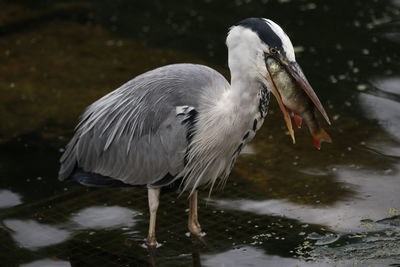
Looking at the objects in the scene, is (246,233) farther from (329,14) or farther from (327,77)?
(329,14)

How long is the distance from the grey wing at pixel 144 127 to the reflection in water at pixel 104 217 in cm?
39

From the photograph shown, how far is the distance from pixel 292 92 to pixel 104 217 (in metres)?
2.04

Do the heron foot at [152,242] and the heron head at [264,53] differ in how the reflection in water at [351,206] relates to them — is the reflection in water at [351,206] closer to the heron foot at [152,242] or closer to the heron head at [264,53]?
the heron foot at [152,242]

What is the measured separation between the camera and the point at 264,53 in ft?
16.2

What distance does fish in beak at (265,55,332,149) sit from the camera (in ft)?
16.0

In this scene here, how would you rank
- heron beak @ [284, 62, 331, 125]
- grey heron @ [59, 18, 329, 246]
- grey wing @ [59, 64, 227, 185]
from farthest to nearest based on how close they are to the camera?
grey wing @ [59, 64, 227, 185]
grey heron @ [59, 18, 329, 246]
heron beak @ [284, 62, 331, 125]

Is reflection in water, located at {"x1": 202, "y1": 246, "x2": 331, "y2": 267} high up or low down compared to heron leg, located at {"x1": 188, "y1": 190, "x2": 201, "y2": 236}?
down

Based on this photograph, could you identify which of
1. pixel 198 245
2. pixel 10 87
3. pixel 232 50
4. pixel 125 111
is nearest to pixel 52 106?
pixel 10 87

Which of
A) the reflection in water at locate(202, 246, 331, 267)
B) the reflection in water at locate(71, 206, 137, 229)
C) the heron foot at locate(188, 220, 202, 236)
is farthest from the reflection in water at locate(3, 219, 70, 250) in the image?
the reflection in water at locate(202, 246, 331, 267)

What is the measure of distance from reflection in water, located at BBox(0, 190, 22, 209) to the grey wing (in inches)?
25.8

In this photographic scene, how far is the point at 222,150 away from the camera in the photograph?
18.0ft

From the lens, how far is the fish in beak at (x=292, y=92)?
4.89 meters

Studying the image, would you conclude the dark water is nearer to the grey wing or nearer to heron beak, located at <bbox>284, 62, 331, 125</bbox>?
the grey wing

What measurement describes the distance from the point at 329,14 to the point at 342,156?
129 inches
